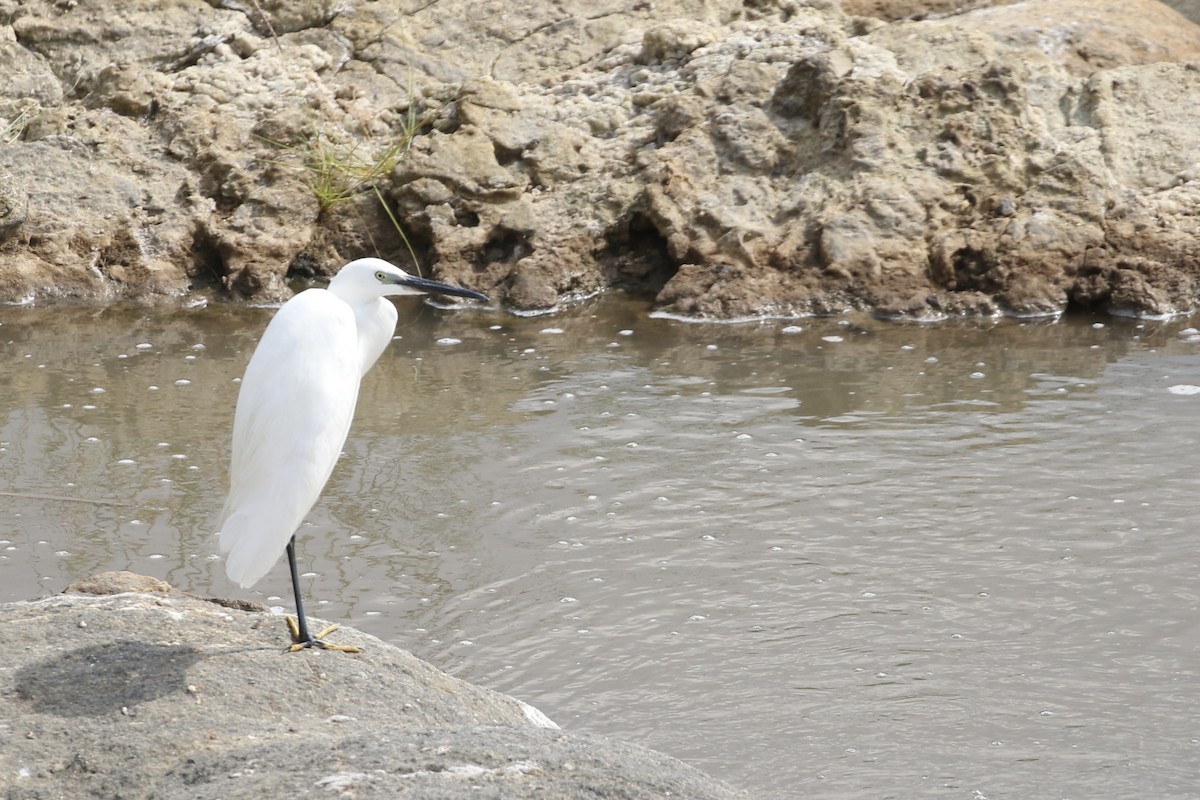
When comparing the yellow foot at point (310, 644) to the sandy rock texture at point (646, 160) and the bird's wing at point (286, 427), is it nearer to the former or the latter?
the bird's wing at point (286, 427)

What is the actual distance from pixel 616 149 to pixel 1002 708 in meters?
5.64

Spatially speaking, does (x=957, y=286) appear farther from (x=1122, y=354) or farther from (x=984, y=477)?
(x=984, y=477)

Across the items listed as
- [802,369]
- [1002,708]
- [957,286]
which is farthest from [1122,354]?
[1002,708]

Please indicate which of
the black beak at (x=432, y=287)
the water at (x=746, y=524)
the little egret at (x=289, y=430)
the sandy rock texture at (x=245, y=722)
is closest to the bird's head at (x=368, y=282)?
the black beak at (x=432, y=287)

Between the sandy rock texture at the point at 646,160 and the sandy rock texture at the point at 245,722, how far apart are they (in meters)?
4.94

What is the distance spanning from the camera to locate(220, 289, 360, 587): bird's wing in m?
3.27

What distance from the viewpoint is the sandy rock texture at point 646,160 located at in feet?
26.6

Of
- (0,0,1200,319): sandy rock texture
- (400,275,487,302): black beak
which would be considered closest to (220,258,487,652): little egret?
(400,275,487,302): black beak

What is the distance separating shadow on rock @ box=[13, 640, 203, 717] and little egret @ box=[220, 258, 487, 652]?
25 cm

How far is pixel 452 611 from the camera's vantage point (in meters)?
4.70

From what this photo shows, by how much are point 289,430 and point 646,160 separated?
5.67 m

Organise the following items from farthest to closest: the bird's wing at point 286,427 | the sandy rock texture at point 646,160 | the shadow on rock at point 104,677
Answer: the sandy rock texture at point 646,160, the bird's wing at point 286,427, the shadow on rock at point 104,677

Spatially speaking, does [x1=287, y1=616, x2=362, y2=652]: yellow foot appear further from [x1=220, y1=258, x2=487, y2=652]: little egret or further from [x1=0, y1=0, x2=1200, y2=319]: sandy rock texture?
[x1=0, y1=0, x2=1200, y2=319]: sandy rock texture

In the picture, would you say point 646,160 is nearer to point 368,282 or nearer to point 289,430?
point 368,282
